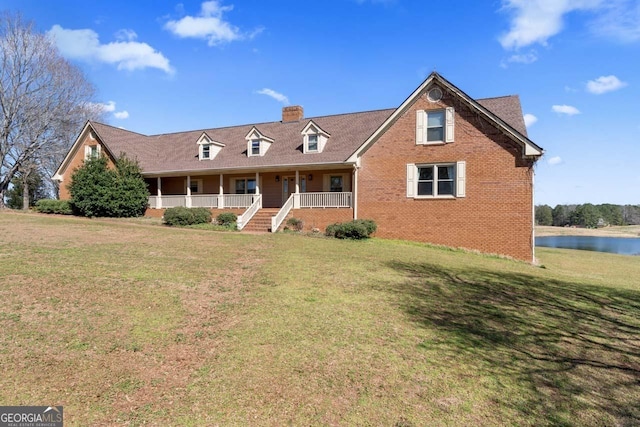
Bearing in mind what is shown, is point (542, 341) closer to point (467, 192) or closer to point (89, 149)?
point (467, 192)

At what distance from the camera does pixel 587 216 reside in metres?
84.7

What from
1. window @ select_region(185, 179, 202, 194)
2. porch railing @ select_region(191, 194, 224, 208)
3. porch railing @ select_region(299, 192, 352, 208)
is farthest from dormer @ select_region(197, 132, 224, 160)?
porch railing @ select_region(299, 192, 352, 208)

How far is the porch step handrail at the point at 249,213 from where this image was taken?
20.4 m

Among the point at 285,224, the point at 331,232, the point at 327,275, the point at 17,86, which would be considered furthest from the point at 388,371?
the point at 17,86

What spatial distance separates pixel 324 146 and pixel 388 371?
19183 mm

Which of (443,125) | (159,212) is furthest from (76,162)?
(443,125)

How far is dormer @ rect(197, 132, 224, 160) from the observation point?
26078mm

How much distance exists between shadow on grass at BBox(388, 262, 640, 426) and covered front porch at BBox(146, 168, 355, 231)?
37.5 ft

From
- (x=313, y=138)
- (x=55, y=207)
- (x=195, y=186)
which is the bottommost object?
(x=55, y=207)

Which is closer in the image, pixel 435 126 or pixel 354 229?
pixel 354 229

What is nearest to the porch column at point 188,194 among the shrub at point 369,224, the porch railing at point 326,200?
the porch railing at point 326,200

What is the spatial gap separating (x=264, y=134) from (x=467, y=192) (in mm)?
14975

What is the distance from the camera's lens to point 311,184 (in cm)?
2297

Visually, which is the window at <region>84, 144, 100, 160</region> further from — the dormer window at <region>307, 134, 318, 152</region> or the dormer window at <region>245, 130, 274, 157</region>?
the dormer window at <region>307, 134, 318, 152</region>
